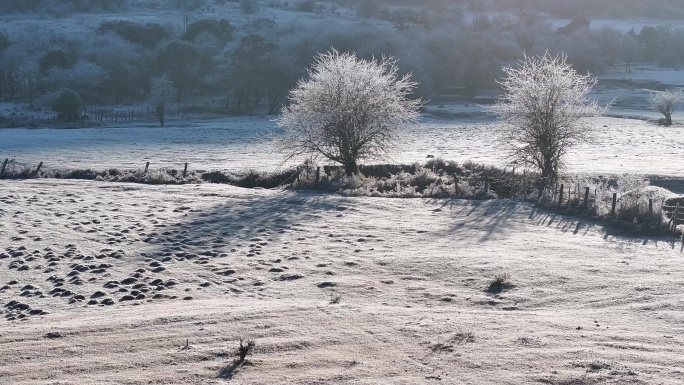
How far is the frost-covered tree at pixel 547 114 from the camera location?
112 ft

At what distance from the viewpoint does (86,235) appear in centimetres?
2278

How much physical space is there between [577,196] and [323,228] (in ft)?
32.6

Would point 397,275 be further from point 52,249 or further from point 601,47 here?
point 601,47

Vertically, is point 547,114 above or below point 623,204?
above

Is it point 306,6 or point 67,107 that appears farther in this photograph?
point 306,6

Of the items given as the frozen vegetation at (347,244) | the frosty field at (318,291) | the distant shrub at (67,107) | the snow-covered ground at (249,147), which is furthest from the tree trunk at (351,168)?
the distant shrub at (67,107)

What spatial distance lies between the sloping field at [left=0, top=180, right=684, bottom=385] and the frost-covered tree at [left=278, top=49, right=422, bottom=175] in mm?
7540

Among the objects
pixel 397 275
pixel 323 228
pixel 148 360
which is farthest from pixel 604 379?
pixel 323 228

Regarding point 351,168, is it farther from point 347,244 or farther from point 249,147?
point 249,147

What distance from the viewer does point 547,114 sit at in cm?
3444

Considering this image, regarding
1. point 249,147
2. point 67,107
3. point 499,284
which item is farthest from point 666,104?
point 499,284

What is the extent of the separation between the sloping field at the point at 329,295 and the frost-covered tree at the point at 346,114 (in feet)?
24.7

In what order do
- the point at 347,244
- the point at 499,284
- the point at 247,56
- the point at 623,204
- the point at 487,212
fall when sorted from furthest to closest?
the point at 247,56, the point at 487,212, the point at 623,204, the point at 347,244, the point at 499,284

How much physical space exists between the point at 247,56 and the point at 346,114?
50.8 meters
